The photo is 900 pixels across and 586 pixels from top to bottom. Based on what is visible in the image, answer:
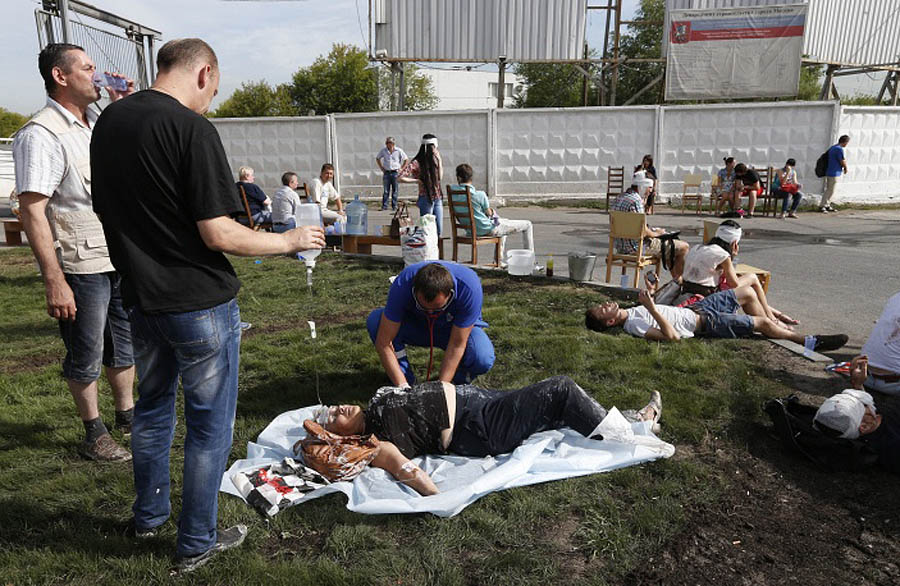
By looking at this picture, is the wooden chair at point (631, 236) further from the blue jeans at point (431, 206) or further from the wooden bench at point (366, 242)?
the blue jeans at point (431, 206)

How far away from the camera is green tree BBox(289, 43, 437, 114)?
40.1 metres

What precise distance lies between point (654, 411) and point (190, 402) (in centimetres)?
262

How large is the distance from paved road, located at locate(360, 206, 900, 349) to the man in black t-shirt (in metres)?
5.19

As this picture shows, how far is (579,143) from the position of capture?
16.3 meters

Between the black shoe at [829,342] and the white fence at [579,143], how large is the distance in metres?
11.9

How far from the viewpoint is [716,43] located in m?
18.0

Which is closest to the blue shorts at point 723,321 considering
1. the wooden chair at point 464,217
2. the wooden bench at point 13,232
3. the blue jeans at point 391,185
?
the wooden chair at point 464,217

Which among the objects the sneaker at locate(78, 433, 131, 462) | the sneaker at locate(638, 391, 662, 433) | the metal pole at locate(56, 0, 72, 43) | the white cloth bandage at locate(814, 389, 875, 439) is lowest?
the sneaker at locate(78, 433, 131, 462)

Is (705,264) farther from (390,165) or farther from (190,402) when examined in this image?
(390,165)

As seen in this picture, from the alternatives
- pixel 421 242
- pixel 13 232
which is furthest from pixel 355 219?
pixel 13 232

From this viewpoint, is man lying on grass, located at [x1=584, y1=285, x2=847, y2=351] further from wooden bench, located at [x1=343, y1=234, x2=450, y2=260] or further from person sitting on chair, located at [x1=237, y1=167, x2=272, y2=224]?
person sitting on chair, located at [x1=237, y1=167, x2=272, y2=224]

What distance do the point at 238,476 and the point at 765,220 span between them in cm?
1309

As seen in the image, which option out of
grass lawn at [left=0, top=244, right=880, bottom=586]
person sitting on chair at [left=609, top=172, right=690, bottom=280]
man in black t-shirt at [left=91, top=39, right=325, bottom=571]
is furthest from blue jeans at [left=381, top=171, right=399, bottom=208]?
man in black t-shirt at [left=91, top=39, right=325, bottom=571]

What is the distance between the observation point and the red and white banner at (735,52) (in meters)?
17.7
